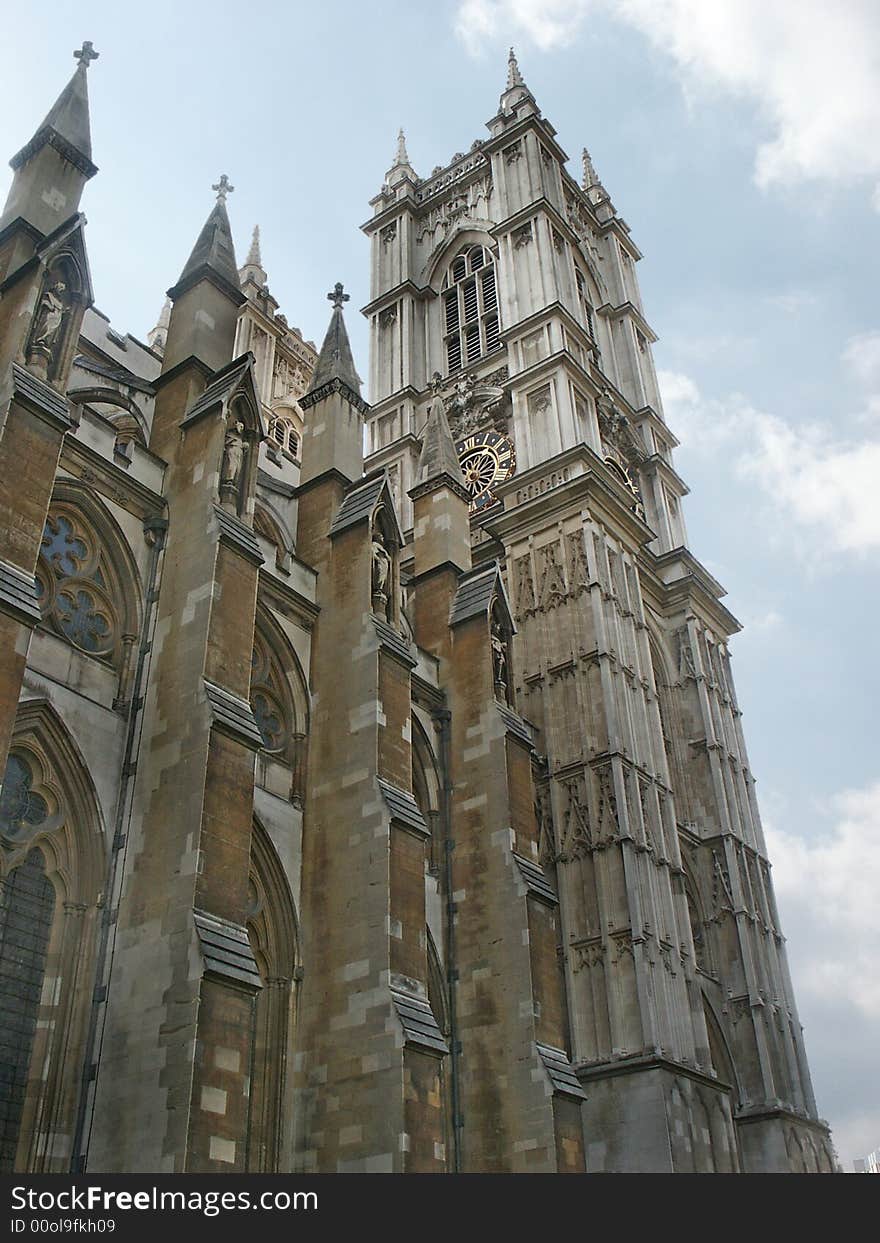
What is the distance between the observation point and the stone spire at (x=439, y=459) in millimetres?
25656

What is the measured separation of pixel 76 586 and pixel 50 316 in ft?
12.2

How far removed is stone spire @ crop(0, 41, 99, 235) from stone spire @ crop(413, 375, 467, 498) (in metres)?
9.78

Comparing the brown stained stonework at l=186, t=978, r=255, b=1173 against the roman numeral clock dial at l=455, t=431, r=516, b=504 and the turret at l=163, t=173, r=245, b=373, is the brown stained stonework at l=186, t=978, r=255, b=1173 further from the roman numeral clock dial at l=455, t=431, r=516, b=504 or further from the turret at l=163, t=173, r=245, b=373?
the roman numeral clock dial at l=455, t=431, r=516, b=504

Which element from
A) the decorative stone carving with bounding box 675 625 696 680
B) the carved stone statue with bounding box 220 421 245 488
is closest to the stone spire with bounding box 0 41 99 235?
the carved stone statue with bounding box 220 421 245 488

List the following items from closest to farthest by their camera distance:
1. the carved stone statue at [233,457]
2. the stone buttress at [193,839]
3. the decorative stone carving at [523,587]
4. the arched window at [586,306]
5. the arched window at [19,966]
→ the stone buttress at [193,839], the arched window at [19,966], the carved stone statue at [233,457], the decorative stone carving at [523,587], the arched window at [586,306]

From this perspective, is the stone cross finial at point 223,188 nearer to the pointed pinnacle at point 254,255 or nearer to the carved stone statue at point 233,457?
the carved stone statue at point 233,457

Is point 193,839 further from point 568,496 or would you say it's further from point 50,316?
point 568,496

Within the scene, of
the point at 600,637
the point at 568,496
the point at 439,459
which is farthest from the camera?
the point at 568,496

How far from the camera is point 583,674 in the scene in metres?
25.8

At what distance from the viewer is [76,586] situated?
1623 centimetres

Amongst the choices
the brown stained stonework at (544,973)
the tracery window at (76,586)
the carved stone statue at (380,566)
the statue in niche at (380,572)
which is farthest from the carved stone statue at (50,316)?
the brown stained stonework at (544,973)

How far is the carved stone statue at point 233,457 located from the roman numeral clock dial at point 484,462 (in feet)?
43.9

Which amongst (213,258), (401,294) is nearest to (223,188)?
(213,258)
